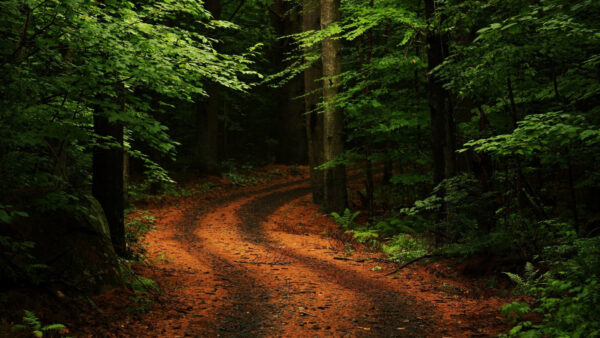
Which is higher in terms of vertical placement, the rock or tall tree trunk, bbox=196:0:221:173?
tall tree trunk, bbox=196:0:221:173

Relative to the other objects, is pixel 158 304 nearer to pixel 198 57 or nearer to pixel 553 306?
pixel 198 57

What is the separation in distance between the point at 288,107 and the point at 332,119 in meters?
13.2

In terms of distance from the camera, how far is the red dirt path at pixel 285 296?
5.65m

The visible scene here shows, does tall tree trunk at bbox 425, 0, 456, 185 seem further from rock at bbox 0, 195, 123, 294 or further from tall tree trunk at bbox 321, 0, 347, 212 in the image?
rock at bbox 0, 195, 123, 294

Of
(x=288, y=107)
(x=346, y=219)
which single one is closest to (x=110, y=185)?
(x=346, y=219)

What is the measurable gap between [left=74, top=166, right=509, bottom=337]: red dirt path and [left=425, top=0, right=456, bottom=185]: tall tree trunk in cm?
269

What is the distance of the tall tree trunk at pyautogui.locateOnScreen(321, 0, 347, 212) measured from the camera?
15172 millimetres

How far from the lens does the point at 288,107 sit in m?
28.3

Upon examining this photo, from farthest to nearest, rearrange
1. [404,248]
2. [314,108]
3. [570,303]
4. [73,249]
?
[314,108], [404,248], [73,249], [570,303]

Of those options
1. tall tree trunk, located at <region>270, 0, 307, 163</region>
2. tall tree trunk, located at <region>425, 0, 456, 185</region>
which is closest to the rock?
tall tree trunk, located at <region>425, 0, 456, 185</region>

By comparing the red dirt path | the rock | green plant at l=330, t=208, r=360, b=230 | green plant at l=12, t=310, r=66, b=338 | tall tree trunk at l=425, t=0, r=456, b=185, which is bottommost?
the red dirt path

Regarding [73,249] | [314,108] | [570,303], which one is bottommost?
[570,303]

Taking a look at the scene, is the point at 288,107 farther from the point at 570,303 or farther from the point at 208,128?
the point at 570,303

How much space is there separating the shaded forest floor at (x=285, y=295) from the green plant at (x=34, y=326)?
41 cm
